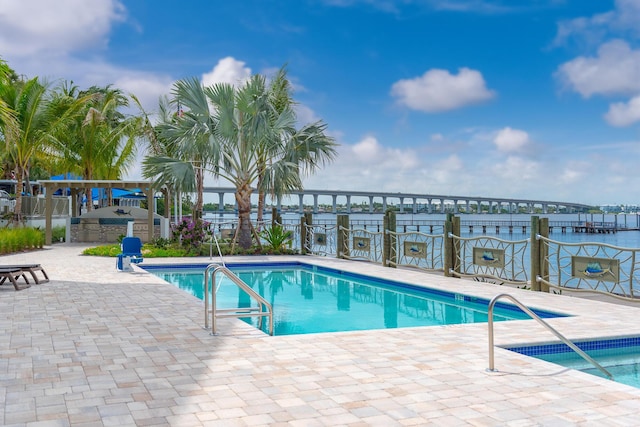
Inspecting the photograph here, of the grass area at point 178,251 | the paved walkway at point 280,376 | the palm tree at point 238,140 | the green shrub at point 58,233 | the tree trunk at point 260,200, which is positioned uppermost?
the palm tree at point 238,140

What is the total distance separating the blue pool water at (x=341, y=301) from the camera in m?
8.98

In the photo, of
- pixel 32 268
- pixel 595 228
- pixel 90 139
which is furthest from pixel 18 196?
pixel 595 228

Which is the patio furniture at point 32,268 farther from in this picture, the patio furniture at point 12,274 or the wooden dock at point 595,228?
the wooden dock at point 595,228

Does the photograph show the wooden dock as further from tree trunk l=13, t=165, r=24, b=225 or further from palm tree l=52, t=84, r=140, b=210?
tree trunk l=13, t=165, r=24, b=225

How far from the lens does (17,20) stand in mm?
16312

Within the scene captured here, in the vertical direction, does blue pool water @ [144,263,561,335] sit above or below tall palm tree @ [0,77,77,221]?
below

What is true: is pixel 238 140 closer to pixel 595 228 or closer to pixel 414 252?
pixel 414 252

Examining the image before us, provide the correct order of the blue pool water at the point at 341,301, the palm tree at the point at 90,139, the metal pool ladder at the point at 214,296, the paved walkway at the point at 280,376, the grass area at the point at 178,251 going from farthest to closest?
the palm tree at the point at 90,139
the grass area at the point at 178,251
the blue pool water at the point at 341,301
the metal pool ladder at the point at 214,296
the paved walkway at the point at 280,376

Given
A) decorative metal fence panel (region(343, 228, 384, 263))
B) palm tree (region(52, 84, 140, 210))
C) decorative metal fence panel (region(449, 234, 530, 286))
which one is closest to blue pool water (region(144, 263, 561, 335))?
decorative metal fence panel (region(449, 234, 530, 286))

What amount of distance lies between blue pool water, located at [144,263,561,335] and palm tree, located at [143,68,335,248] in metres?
3.26

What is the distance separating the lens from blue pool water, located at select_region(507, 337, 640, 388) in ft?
19.0

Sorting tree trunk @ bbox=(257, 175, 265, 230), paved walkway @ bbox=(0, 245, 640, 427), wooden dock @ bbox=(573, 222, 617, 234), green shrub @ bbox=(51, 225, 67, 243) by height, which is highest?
tree trunk @ bbox=(257, 175, 265, 230)

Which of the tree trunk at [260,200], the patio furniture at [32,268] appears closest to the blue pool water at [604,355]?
the patio furniture at [32,268]

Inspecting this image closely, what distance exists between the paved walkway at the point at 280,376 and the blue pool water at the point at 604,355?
14cm
